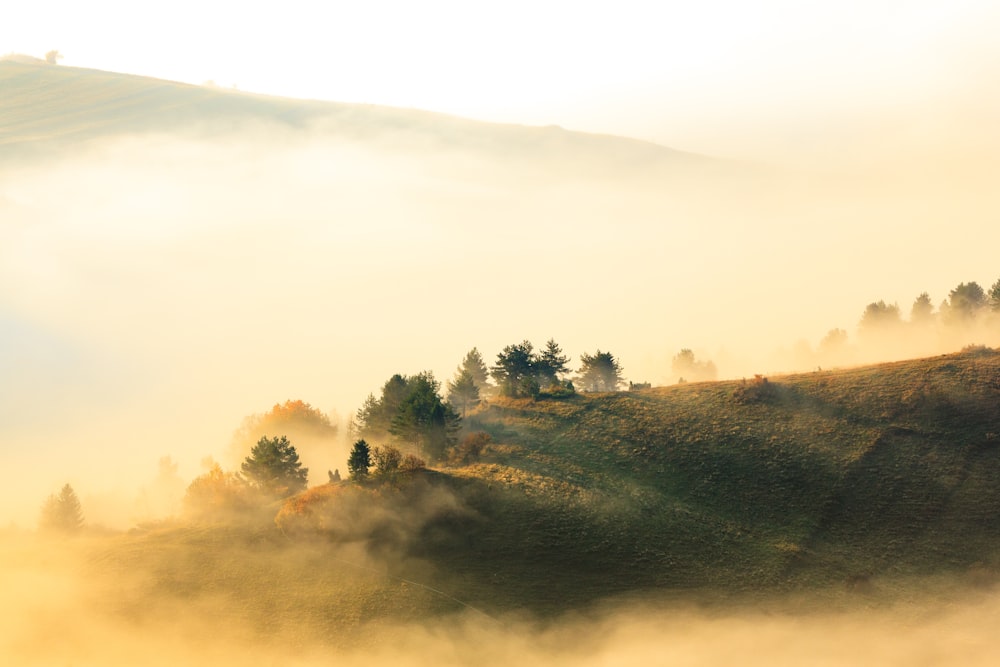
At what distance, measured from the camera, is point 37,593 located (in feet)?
237

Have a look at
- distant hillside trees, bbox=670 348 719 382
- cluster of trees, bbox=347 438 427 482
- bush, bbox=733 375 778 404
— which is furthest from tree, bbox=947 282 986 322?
cluster of trees, bbox=347 438 427 482

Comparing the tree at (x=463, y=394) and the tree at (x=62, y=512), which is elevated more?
the tree at (x=463, y=394)

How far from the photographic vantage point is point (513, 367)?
124000 mm

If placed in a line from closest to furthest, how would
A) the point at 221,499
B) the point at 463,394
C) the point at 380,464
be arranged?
the point at 380,464
the point at 221,499
the point at 463,394

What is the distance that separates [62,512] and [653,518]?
277 ft

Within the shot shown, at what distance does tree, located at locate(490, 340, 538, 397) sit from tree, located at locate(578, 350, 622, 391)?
18.2m

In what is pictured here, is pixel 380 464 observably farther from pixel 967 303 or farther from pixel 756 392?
pixel 967 303

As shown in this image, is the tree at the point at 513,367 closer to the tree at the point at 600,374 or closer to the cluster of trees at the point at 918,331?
the tree at the point at 600,374

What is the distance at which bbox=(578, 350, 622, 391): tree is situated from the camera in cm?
14088

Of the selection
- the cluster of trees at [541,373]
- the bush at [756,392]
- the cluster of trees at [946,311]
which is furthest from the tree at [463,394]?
the cluster of trees at [946,311]

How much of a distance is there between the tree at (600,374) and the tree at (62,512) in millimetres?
85079

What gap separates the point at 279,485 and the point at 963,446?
8273 cm

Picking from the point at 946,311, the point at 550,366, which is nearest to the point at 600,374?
the point at 550,366

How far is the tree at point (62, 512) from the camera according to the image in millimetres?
107125
